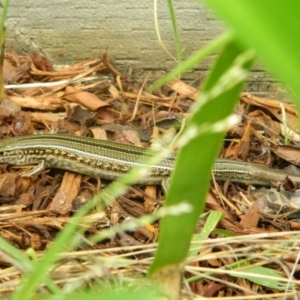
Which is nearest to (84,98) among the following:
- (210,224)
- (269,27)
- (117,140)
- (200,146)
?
(117,140)

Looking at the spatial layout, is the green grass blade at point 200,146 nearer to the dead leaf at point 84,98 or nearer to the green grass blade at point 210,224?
the green grass blade at point 210,224

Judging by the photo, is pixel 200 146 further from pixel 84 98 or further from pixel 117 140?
pixel 84 98

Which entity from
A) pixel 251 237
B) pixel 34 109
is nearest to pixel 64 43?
pixel 34 109

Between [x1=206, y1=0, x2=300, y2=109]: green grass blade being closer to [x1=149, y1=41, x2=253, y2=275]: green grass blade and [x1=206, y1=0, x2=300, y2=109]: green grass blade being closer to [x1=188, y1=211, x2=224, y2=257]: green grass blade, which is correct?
[x1=149, y1=41, x2=253, y2=275]: green grass blade

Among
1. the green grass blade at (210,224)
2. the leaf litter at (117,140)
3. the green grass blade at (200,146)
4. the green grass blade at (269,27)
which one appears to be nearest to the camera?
the green grass blade at (269,27)

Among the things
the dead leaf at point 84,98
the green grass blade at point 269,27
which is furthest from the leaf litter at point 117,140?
the green grass blade at point 269,27

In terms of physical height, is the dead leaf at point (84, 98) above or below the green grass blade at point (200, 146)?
below

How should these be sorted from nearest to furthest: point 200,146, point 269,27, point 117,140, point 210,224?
point 269,27, point 200,146, point 210,224, point 117,140

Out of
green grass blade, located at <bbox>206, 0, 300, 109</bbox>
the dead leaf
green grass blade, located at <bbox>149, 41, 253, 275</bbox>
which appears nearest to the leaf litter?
the dead leaf
